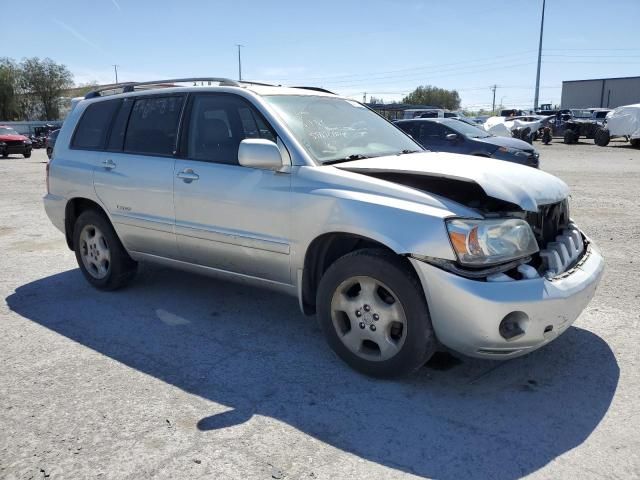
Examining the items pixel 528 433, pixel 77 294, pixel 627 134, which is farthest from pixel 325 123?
pixel 627 134

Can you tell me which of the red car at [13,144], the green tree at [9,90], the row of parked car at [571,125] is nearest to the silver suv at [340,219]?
the row of parked car at [571,125]

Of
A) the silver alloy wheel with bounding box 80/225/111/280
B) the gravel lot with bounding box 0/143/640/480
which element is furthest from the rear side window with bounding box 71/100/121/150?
the gravel lot with bounding box 0/143/640/480

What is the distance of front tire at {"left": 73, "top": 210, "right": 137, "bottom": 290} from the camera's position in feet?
16.8

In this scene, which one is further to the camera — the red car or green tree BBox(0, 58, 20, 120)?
green tree BBox(0, 58, 20, 120)

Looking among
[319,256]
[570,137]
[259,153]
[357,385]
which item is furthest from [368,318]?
[570,137]

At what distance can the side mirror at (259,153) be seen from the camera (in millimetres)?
3607

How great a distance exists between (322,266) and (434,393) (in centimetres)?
110

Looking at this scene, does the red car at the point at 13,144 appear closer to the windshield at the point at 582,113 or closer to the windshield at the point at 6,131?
the windshield at the point at 6,131

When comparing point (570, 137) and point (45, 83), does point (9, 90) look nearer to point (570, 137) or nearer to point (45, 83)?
point (45, 83)

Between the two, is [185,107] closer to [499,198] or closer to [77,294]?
[77,294]

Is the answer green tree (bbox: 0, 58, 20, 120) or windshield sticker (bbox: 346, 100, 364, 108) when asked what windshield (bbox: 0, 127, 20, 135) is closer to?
windshield sticker (bbox: 346, 100, 364, 108)

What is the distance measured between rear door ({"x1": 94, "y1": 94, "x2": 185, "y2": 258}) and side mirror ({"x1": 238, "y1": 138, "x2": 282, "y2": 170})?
40.7 inches

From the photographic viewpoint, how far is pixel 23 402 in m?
3.25

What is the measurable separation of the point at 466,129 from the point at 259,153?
386 inches
